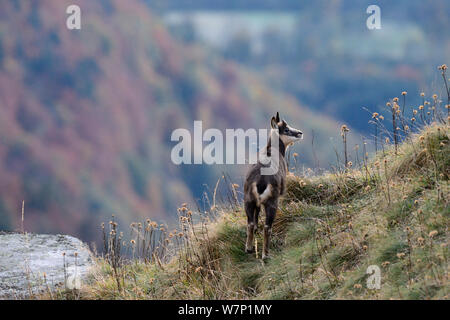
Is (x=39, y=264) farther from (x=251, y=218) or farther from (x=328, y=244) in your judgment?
(x=328, y=244)

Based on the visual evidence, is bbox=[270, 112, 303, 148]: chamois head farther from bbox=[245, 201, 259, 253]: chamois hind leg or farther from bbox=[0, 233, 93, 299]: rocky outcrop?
bbox=[0, 233, 93, 299]: rocky outcrop

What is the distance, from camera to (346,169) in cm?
956

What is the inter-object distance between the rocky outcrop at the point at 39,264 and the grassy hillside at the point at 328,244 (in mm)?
413

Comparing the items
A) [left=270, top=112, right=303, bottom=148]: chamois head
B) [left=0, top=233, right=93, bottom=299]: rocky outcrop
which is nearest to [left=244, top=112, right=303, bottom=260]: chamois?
[left=270, top=112, right=303, bottom=148]: chamois head

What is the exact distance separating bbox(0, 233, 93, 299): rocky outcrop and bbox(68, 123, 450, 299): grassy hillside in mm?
413

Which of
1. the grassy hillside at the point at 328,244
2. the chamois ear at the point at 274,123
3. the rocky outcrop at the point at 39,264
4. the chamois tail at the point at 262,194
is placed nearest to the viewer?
the grassy hillside at the point at 328,244

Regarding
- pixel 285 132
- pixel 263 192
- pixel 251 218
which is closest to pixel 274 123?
pixel 285 132

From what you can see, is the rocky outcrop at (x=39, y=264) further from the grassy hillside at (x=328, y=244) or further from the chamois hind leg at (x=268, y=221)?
the chamois hind leg at (x=268, y=221)

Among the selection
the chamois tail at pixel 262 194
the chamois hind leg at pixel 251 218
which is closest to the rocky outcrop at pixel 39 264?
the chamois hind leg at pixel 251 218

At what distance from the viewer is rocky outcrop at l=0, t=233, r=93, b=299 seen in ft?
27.0

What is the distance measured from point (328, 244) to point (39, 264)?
442cm

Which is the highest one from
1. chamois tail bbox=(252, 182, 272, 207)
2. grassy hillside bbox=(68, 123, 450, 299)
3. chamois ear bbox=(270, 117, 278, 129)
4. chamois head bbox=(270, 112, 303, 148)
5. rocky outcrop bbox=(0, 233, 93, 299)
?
chamois ear bbox=(270, 117, 278, 129)

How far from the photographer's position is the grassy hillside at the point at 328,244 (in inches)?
255
